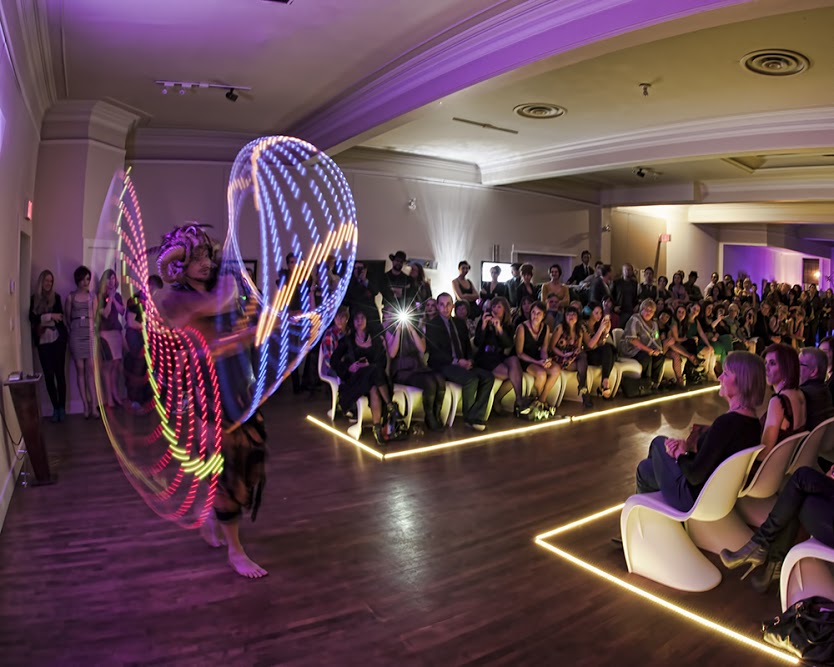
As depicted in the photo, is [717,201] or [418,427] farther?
[717,201]

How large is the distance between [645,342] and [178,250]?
664cm

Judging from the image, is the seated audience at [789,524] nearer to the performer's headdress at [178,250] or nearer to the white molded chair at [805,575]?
the white molded chair at [805,575]

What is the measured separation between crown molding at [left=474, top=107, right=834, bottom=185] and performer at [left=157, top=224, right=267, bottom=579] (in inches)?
278

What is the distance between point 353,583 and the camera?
9.20 feet

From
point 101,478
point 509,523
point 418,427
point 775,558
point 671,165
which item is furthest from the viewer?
point 671,165

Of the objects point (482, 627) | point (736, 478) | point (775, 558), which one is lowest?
point (482, 627)

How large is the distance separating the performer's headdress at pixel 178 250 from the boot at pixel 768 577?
302 centimetres

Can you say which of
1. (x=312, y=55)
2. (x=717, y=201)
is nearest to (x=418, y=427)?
(x=312, y=55)

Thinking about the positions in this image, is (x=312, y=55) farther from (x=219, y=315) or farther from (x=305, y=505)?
(x=305, y=505)

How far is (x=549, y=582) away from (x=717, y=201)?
1128cm

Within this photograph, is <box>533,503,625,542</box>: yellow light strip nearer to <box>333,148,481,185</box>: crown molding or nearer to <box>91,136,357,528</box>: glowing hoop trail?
<box>91,136,357,528</box>: glowing hoop trail

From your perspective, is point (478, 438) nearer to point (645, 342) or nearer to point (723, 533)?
point (723, 533)

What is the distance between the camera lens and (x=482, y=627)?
2455 millimetres

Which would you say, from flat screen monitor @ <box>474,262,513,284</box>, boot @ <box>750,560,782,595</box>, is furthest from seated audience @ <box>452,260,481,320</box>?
boot @ <box>750,560,782,595</box>
